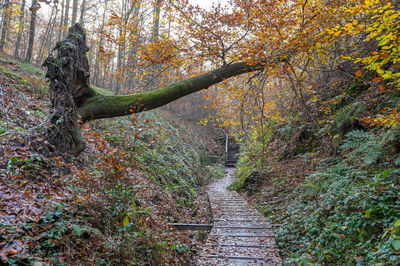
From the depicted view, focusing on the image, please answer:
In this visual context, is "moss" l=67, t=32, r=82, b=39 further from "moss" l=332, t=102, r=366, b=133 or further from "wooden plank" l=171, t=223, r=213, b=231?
"moss" l=332, t=102, r=366, b=133

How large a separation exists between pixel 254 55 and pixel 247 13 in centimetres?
188

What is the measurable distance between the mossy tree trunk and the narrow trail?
3.11 m

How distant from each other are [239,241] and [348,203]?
223cm

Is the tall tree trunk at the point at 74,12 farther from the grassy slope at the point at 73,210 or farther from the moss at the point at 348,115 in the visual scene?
the moss at the point at 348,115

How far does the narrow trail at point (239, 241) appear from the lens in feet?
13.3

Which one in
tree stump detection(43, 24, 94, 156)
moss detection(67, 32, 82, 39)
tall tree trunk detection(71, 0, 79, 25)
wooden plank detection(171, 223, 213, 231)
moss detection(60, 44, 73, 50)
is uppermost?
tall tree trunk detection(71, 0, 79, 25)

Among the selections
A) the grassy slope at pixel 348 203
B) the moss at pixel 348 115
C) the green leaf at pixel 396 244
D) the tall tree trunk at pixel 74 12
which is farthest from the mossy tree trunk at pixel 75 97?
the tall tree trunk at pixel 74 12

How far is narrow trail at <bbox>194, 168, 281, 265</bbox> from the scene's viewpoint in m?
4.07

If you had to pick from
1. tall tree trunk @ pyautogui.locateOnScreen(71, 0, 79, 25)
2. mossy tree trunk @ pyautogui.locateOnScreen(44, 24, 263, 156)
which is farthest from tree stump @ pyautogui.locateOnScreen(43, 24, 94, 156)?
tall tree trunk @ pyautogui.locateOnScreen(71, 0, 79, 25)

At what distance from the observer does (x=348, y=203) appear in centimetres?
392

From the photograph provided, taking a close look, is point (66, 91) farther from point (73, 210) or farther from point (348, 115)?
point (348, 115)

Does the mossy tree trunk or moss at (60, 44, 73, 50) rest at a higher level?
moss at (60, 44, 73, 50)

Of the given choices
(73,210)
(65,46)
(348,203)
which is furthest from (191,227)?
(65,46)

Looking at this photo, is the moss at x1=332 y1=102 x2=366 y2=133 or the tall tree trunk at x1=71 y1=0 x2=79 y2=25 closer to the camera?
the moss at x1=332 y1=102 x2=366 y2=133
